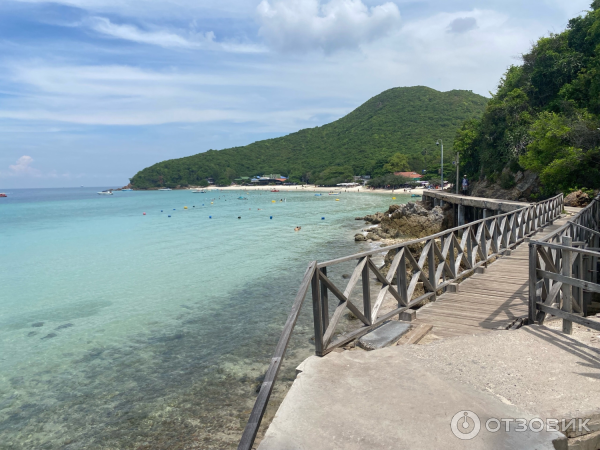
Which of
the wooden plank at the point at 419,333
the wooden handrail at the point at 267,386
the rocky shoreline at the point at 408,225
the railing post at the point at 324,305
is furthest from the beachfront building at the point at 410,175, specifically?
the wooden handrail at the point at 267,386

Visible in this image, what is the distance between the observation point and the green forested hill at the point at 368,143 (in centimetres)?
13362

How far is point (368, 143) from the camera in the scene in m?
149

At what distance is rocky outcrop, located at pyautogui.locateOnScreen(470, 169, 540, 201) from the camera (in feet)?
107

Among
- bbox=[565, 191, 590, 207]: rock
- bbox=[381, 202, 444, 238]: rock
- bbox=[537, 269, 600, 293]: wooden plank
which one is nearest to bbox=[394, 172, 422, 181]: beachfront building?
bbox=[381, 202, 444, 238]: rock

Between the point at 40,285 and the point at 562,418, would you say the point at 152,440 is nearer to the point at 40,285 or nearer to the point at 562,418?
the point at 562,418

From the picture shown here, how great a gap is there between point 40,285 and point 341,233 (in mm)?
20061

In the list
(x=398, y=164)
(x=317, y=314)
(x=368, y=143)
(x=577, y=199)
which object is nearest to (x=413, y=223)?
(x=577, y=199)

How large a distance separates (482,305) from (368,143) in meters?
147

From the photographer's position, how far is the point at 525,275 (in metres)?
9.31

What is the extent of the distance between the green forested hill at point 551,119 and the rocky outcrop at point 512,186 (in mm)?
365

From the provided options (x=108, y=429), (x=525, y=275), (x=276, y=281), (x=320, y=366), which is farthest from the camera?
(x=276, y=281)

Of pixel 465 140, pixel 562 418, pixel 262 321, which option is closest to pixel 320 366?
pixel 562 418

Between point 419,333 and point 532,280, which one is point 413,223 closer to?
point 532,280

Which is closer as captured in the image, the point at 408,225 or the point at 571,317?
the point at 571,317
